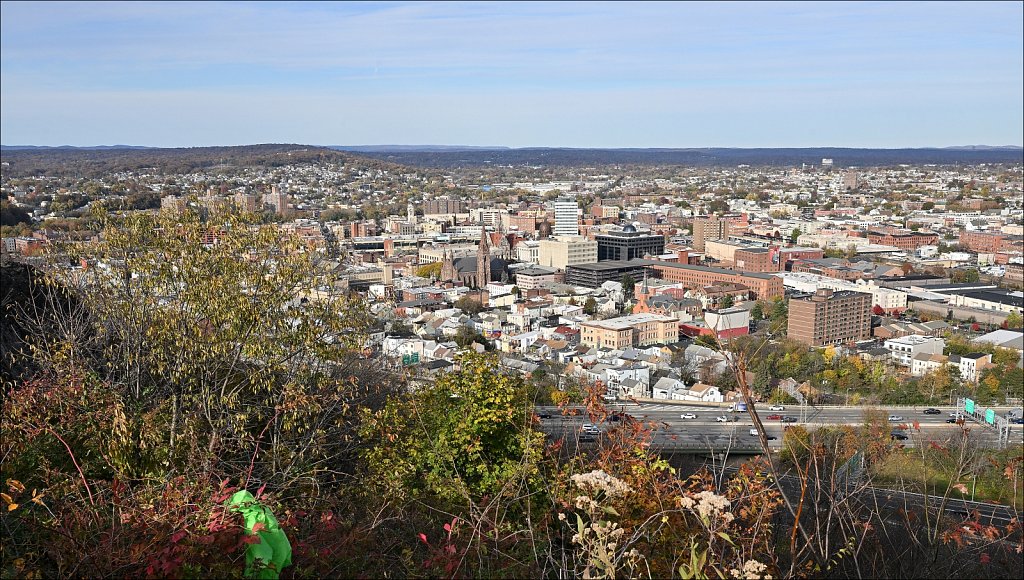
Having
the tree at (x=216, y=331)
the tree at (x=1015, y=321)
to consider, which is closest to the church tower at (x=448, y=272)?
the tree at (x=1015, y=321)

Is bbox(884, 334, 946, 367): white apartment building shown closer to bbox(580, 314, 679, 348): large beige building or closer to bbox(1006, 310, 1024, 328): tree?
bbox(1006, 310, 1024, 328): tree

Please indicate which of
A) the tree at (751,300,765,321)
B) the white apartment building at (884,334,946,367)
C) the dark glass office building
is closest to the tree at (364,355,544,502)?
the white apartment building at (884,334,946,367)

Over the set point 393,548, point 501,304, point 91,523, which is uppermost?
point 91,523

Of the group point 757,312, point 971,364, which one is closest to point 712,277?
point 757,312

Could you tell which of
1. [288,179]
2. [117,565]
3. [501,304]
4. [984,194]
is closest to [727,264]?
[501,304]

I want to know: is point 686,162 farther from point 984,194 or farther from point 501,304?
point 501,304

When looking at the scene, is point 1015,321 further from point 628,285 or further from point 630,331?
point 628,285

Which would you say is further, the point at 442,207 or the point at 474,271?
the point at 442,207
